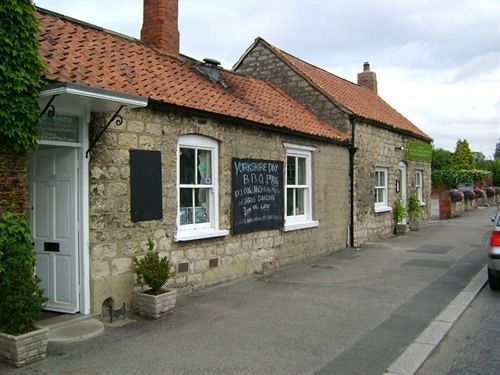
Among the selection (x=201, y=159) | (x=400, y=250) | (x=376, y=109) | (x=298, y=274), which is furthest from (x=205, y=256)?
(x=376, y=109)

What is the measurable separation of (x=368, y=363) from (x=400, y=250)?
9226 millimetres

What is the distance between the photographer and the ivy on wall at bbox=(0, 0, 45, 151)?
546 cm

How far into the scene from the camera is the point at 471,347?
5953 millimetres

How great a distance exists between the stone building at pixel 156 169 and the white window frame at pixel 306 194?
35mm

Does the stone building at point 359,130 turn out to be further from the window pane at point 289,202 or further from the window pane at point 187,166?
the window pane at point 187,166

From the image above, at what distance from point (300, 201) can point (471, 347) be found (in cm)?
710

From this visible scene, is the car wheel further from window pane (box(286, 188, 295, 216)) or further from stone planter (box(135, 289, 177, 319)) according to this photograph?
stone planter (box(135, 289, 177, 319))

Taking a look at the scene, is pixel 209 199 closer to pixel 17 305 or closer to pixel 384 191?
pixel 17 305

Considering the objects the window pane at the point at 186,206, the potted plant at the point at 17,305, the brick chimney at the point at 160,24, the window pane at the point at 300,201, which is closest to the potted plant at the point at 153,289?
the window pane at the point at 186,206

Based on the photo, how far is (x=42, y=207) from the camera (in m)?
7.21

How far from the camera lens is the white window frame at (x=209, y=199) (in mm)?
8469

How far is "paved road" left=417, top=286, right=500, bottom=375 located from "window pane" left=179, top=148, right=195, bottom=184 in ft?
15.8

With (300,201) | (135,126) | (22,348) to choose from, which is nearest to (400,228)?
(300,201)

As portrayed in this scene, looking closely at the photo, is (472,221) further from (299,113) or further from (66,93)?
(66,93)
